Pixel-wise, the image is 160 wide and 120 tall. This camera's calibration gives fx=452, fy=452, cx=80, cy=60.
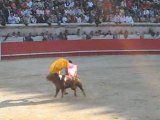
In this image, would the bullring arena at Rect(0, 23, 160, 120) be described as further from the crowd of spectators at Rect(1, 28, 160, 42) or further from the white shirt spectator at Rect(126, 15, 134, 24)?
the white shirt spectator at Rect(126, 15, 134, 24)

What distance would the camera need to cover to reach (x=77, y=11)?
21.2 meters

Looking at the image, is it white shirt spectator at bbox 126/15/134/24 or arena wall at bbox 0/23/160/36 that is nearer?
arena wall at bbox 0/23/160/36

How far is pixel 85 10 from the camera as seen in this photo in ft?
71.3

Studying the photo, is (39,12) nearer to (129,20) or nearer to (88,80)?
(129,20)

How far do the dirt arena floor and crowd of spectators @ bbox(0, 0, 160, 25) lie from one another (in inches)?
119

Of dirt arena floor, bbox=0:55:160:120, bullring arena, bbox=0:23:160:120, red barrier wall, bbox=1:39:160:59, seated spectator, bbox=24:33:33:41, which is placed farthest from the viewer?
seated spectator, bbox=24:33:33:41

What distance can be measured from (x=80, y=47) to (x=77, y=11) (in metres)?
2.20

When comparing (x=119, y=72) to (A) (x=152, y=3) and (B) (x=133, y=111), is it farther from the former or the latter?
(A) (x=152, y=3)

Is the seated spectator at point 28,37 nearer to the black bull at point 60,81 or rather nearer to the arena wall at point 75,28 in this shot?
the arena wall at point 75,28

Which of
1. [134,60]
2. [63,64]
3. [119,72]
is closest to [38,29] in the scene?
[134,60]

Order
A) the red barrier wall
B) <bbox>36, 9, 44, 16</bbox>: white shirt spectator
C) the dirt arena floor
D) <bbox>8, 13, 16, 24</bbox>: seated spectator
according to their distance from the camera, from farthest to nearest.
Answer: <bbox>36, 9, 44, 16</bbox>: white shirt spectator → <bbox>8, 13, 16, 24</bbox>: seated spectator → the red barrier wall → the dirt arena floor

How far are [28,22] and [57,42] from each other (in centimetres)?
166

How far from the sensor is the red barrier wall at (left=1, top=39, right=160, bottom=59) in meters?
18.7

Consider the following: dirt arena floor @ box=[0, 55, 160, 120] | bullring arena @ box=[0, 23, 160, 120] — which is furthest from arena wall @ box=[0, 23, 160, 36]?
dirt arena floor @ box=[0, 55, 160, 120]
